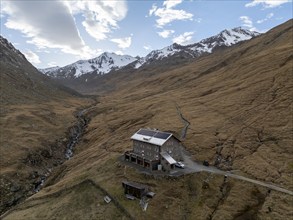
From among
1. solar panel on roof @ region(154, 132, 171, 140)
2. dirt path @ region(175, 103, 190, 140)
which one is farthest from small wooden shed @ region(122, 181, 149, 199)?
dirt path @ region(175, 103, 190, 140)

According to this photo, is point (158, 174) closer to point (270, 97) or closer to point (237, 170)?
point (237, 170)

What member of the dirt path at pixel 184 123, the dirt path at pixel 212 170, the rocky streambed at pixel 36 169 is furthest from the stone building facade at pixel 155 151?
the rocky streambed at pixel 36 169

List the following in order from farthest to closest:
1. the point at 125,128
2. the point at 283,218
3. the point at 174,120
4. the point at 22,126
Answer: the point at 22,126, the point at 125,128, the point at 174,120, the point at 283,218

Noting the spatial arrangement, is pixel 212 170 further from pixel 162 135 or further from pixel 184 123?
pixel 184 123

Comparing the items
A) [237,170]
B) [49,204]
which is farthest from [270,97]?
[49,204]

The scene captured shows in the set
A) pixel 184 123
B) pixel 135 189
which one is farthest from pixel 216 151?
pixel 184 123
